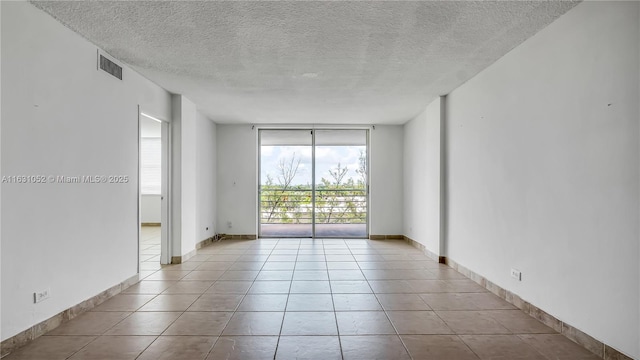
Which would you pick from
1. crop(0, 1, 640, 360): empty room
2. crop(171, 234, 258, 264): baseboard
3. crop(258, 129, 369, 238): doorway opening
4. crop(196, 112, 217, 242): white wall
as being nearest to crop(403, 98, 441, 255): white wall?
crop(0, 1, 640, 360): empty room

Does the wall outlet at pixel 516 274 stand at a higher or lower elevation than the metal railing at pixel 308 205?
lower

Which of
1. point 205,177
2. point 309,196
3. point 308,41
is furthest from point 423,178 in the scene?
point 205,177

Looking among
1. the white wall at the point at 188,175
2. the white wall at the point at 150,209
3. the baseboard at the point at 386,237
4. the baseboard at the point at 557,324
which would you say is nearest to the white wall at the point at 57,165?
the white wall at the point at 188,175

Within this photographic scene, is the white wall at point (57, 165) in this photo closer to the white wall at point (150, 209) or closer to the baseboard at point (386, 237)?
the baseboard at point (386, 237)

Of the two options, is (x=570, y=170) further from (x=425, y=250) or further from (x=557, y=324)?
(x=425, y=250)

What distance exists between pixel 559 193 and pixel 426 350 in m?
1.58

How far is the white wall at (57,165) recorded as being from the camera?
2.38 meters

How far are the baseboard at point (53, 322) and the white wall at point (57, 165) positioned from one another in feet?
0.15

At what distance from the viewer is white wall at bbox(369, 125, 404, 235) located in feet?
24.5

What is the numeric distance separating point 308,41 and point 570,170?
7.69ft

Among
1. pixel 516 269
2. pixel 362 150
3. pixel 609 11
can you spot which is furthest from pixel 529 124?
pixel 362 150

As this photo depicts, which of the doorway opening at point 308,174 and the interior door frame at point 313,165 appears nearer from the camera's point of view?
the interior door frame at point 313,165

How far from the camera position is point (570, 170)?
2594 mm

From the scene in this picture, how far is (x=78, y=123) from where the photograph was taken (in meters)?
3.05
